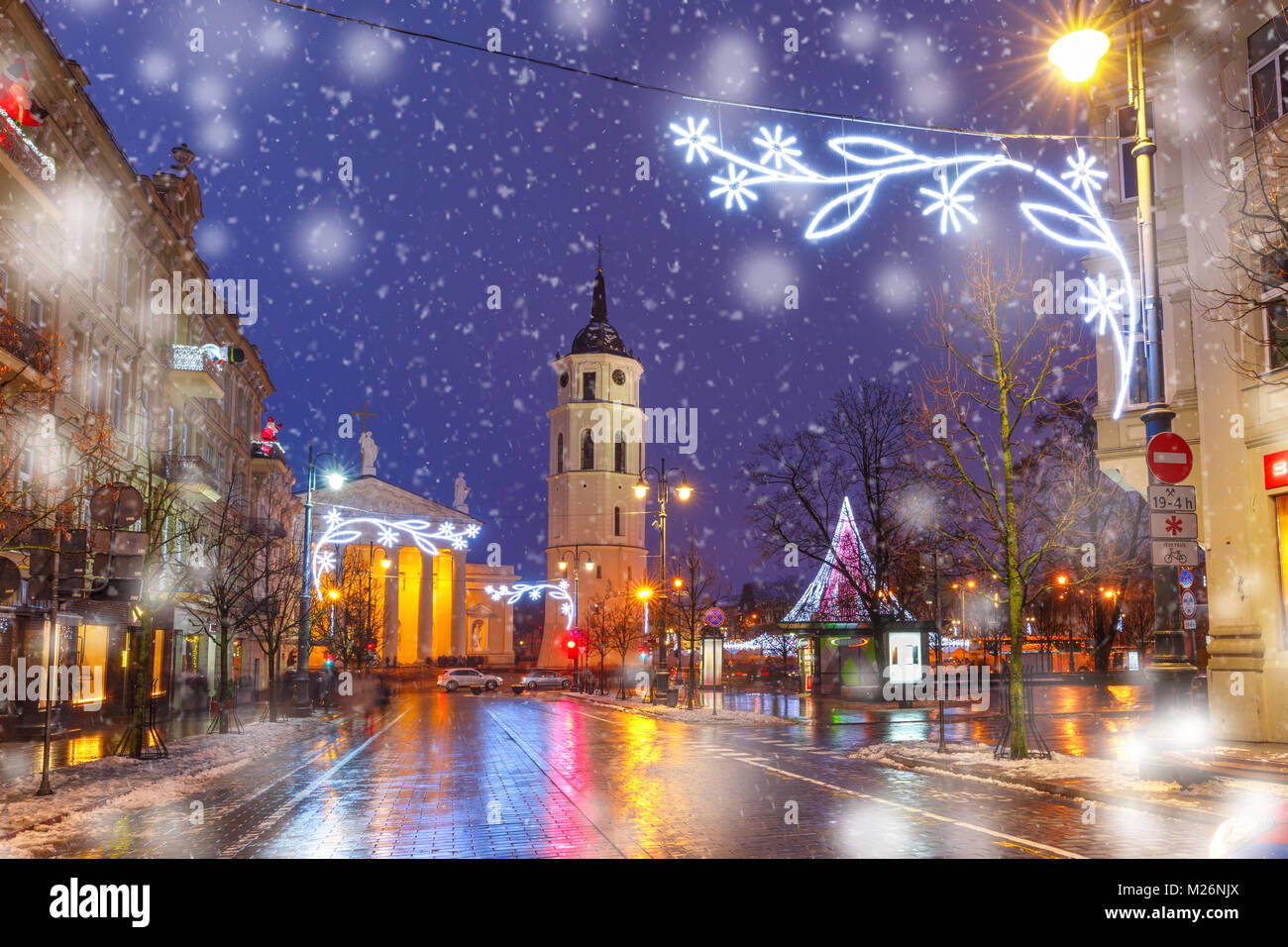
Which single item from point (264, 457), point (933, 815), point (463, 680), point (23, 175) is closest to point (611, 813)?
point (933, 815)

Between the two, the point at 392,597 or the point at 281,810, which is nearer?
the point at 281,810

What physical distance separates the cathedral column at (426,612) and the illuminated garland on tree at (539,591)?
611cm

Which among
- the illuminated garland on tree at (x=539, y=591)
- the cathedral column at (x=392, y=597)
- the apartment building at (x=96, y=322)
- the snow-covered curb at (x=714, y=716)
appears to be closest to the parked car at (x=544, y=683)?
the illuminated garland on tree at (x=539, y=591)

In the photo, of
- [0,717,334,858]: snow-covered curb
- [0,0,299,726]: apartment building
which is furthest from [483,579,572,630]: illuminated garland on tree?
[0,717,334,858]: snow-covered curb

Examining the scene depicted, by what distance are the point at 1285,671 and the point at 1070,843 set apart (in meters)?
10.1

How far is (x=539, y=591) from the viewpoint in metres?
102

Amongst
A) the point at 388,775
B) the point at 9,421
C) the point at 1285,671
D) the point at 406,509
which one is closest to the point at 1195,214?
the point at 1285,671

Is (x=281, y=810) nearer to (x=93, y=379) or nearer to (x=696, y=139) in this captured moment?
(x=696, y=139)

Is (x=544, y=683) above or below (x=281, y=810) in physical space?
below

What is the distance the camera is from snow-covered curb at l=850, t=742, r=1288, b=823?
12625 mm

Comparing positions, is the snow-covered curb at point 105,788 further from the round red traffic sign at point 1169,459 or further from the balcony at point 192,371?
the balcony at point 192,371

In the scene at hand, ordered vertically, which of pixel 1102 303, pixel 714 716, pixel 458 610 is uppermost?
pixel 1102 303

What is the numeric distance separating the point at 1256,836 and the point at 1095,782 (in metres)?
9.56
